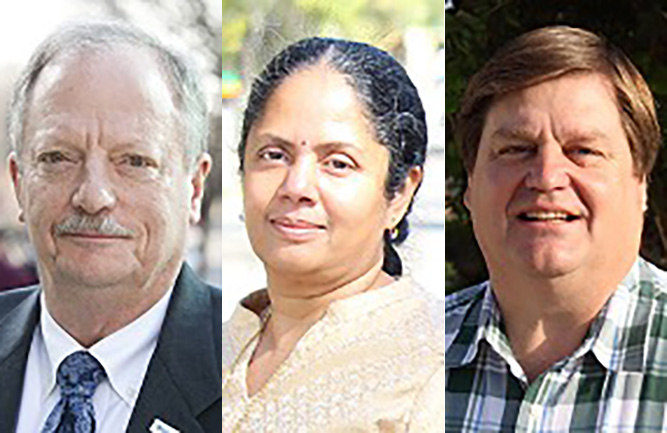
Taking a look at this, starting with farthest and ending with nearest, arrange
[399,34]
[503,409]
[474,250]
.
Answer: [474,250]
[503,409]
[399,34]

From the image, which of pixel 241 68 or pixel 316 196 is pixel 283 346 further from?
pixel 241 68

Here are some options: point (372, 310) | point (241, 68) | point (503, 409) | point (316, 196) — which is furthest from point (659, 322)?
point (241, 68)

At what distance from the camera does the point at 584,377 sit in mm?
2408

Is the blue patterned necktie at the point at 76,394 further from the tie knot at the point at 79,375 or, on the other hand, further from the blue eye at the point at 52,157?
the blue eye at the point at 52,157

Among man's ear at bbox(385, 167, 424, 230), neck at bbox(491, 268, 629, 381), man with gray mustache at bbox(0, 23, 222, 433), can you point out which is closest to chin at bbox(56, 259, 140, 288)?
man with gray mustache at bbox(0, 23, 222, 433)

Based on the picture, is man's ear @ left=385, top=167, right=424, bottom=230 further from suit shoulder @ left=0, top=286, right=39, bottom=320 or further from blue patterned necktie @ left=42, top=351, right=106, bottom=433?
suit shoulder @ left=0, top=286, right=39, bottom=320

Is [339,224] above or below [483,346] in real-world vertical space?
above

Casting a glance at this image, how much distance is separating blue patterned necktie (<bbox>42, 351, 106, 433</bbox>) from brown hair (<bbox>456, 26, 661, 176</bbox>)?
3.63ft

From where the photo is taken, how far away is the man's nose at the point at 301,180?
232cm

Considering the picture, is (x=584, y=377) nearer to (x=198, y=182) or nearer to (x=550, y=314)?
(x=550, y=314)

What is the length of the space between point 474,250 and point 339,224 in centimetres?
105

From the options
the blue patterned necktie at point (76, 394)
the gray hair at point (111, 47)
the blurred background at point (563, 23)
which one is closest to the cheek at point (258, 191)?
the gray hair at point (111, 47)

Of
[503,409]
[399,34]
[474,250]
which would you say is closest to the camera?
[399,34]

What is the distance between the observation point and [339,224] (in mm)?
2344
